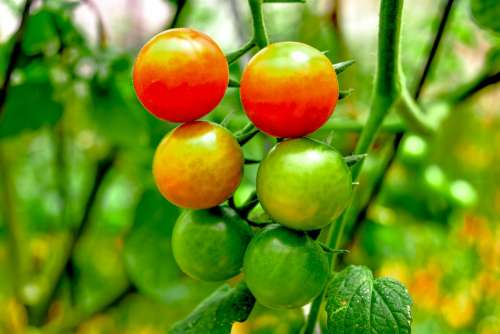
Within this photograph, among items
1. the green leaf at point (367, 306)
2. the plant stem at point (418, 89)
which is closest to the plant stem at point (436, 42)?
the plant stem at point (418, 89)

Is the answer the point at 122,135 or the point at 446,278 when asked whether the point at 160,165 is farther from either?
the point at 446,278

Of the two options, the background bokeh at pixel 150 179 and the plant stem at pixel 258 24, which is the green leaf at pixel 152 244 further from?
the plant stem at pixel 258 24

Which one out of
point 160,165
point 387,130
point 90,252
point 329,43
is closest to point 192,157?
point 160,165

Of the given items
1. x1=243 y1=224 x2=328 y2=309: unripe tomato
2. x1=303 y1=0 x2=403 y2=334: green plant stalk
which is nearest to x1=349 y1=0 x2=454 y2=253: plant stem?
x1=303 y1=0 x2=403 y2=334: green plant stalk

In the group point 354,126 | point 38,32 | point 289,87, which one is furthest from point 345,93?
point 38,32

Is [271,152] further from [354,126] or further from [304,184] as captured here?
[354,126]

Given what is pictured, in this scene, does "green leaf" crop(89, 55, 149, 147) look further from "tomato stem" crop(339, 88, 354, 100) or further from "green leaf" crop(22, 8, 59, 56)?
"tomato stem" crop(339, 88, 354, 100)
